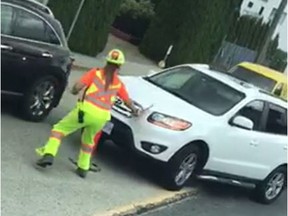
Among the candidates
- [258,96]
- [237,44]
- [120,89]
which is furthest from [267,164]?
[237,44]

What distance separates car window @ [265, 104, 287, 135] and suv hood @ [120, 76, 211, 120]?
141 centimetres

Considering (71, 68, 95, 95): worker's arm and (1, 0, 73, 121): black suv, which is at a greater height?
(71, 68, 95, 95): worker's arm

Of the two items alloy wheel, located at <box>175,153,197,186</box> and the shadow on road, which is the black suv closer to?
the shadow on road

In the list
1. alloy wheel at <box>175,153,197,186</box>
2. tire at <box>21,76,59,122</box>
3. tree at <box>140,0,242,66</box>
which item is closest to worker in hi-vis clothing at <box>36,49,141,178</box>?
alloy wheel at <box>175,153,197,186</box>

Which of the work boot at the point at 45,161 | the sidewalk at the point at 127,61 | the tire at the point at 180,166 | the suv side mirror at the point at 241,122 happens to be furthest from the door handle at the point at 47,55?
the sidewalk at the point at 127,61

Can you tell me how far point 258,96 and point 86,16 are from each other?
9733 millimetres

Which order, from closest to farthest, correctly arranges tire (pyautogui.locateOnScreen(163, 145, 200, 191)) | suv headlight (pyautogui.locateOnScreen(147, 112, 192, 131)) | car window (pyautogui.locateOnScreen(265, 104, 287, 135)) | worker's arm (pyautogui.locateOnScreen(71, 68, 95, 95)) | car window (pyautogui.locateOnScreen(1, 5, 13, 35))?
worker's arm (pyautogui.locateOnScreen(71, 68, 95, 95)) → suv headlight (pyautogui.locateOnScreen(147, 112, 192, 131)) → tire (pyautogui.locateOnScreen(163, 145, 200, 191)) → car window (pyautogui.locateOnScreen(1, 5, 13, 35)) → car window (pyautogui.locateOnScreen(265, 104, 287, 135))

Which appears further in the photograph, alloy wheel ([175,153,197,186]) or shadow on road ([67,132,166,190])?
shadow on road ([67,132,166,190])

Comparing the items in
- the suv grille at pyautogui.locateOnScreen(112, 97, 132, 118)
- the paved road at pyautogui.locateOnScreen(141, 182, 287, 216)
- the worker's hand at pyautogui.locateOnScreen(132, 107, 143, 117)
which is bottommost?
the paved road at pyautogui.locateOnScreen(141, 182, 287, 216)

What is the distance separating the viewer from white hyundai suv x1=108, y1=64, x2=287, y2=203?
32.6 ft

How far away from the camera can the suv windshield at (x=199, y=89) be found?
35.5ft

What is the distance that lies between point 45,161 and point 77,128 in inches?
24.0

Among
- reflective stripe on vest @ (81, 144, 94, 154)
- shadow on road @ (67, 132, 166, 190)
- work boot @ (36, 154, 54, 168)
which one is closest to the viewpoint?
work boot @ (36, 154, 54, 168)

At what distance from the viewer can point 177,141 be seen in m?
9.85
